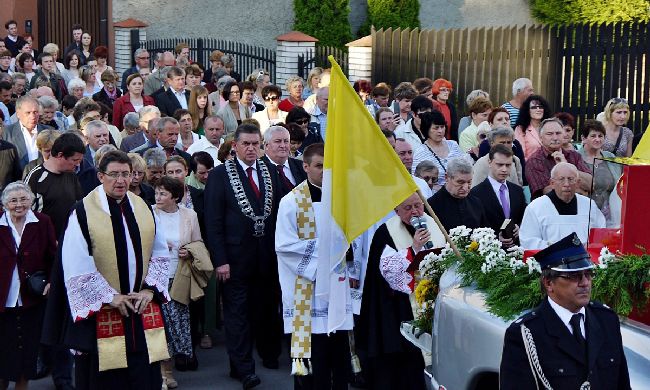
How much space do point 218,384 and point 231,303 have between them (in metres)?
0.65

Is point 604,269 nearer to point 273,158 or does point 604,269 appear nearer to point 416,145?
point 273,158

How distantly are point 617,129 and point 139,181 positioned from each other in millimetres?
6171

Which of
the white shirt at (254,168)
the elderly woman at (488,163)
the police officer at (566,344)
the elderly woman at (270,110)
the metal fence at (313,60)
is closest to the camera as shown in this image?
the police officer at (566,344)

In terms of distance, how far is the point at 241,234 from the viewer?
9.91 metres

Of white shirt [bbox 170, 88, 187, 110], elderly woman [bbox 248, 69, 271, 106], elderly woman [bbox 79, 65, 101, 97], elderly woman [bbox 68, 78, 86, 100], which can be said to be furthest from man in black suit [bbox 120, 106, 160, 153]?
elderly woman [bbox 79, 65, 101, 97]

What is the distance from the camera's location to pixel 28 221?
9023mm

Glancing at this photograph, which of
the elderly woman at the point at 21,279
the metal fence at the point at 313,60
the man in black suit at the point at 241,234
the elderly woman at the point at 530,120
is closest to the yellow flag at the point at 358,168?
the man in black suit at the point at 241,234

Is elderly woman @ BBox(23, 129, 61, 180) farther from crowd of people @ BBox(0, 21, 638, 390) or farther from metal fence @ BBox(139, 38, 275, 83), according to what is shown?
metal fence @ BBox(139, 38, 275, 83)

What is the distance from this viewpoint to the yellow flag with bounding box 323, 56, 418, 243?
7.46m

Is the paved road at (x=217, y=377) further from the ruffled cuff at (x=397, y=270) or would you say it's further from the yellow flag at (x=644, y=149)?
the yellow flag at (x=644, y=149)

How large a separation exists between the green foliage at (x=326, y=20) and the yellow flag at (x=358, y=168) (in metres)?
19.6

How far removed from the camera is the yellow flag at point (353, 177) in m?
7.45

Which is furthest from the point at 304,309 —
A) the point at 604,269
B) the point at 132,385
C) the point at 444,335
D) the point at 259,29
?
the point at 259,29

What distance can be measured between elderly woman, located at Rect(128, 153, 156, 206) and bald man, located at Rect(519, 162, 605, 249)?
2.96 metres
